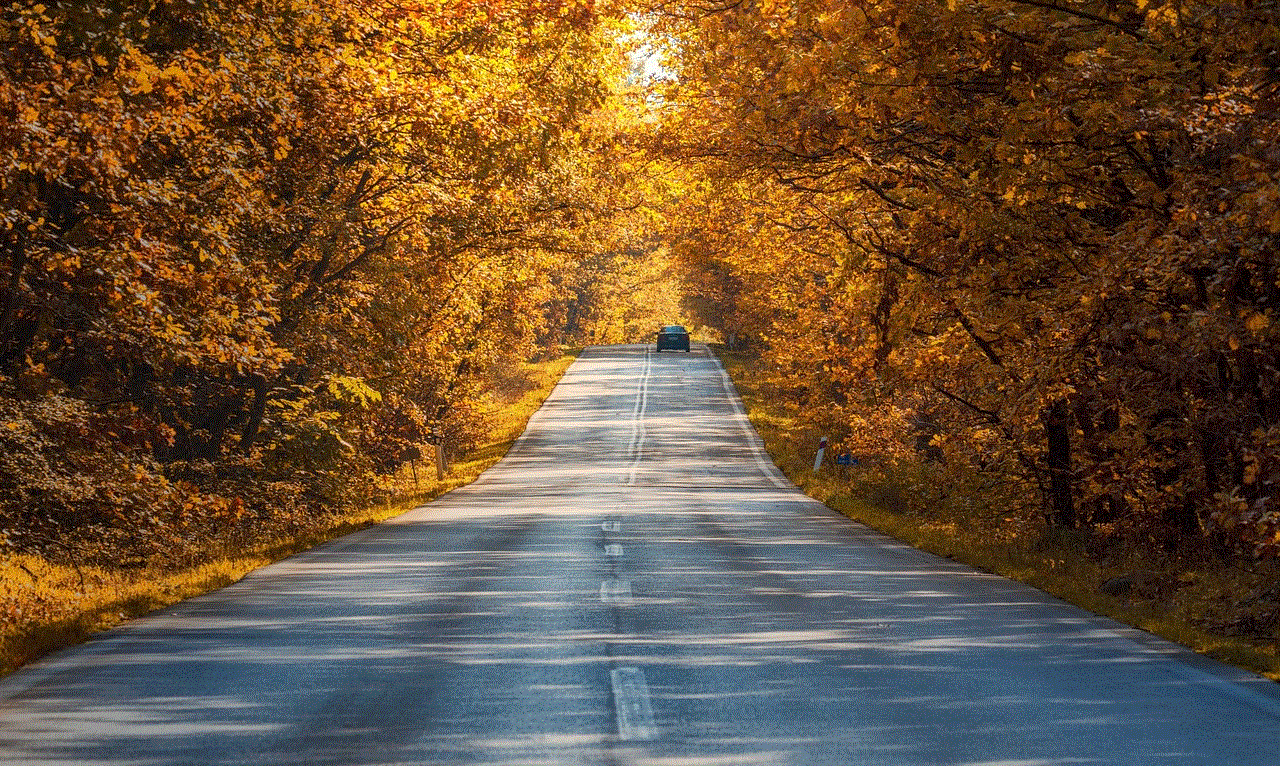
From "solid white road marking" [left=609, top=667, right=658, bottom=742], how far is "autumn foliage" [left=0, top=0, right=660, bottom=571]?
7186 mm

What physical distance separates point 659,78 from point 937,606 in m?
19.3

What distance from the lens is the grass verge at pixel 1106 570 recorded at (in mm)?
11250

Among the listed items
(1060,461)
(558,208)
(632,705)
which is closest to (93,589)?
(632,705)

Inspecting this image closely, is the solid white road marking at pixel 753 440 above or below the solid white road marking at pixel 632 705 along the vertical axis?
below

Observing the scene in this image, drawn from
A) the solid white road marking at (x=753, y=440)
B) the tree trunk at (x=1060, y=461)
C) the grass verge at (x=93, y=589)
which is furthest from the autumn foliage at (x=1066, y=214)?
the solid white road marking at (x=753, y=440)

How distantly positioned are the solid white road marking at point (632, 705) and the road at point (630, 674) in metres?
0.03

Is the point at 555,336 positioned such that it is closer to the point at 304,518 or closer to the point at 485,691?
the point at 304,518

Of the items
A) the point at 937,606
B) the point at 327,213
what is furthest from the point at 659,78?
the point at 937,606

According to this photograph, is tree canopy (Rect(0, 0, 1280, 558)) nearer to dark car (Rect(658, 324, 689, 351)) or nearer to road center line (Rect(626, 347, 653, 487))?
road center line (Rect(626, 347, 653, 487))

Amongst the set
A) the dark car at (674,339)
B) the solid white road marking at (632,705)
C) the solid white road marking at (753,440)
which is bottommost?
the solid white road marking at (753,440)

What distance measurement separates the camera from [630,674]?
9.09 metres

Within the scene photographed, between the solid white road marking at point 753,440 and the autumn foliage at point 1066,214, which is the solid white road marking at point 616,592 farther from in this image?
the solid white road marking at point 753,440

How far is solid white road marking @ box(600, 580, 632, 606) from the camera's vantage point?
12930 mm

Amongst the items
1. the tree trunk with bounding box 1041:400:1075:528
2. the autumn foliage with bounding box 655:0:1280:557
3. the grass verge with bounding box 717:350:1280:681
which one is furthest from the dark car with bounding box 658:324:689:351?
the tree trunk with bounding box 1041:400:1075:528
